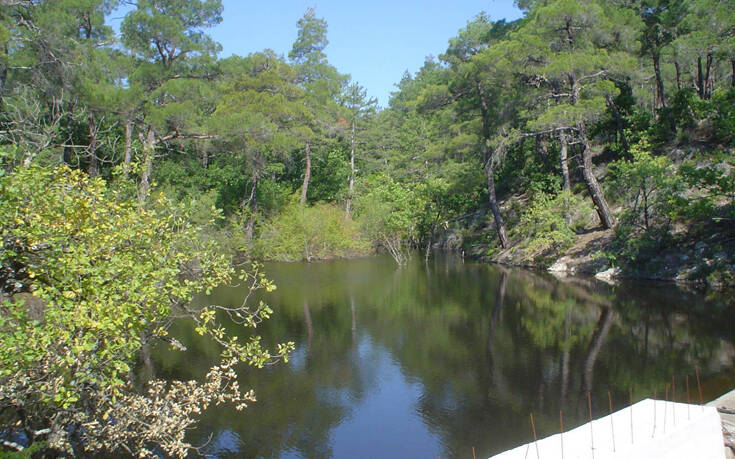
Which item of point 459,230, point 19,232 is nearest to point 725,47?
point 459,230

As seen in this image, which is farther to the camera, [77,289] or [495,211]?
[495,211]

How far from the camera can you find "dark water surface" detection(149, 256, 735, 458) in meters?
7.89

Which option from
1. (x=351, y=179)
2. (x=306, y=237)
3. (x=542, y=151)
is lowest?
(x=306, y=237)

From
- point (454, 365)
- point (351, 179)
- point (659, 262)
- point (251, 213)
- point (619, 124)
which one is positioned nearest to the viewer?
point (454, 365)

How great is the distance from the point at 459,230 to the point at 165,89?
2061 cm

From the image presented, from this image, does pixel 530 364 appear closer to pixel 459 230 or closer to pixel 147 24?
pixel 147 24

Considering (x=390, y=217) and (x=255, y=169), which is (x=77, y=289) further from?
(x=390, y=217)

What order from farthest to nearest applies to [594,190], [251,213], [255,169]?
1. [251,213]
2. [255,169]
3. [594,190]

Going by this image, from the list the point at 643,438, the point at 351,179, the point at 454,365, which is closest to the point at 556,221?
the point at 454,365

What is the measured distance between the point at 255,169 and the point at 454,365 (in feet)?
60.2

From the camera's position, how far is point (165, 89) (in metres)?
18.6

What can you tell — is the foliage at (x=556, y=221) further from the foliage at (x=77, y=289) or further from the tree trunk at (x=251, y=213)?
the foliage at (x=77, y=289)

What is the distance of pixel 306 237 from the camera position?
29.5m

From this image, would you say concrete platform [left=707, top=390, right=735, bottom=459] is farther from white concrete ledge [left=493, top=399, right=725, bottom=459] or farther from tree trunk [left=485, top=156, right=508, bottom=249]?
tree trunk [left=485, top=156, right=508, bottom=249]
